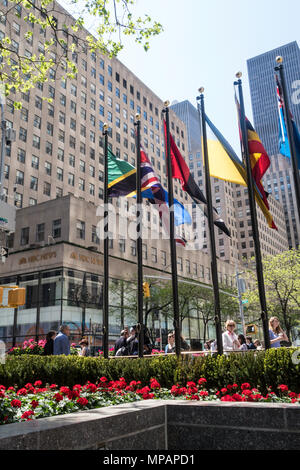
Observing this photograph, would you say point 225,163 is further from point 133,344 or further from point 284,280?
point 284,280

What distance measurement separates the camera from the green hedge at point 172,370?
7.31m

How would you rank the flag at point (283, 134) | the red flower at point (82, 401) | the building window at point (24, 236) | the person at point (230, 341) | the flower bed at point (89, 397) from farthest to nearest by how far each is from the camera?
the building window at point (24, 236) → the person at point (230, 341) → the flag at point (283, 134) → the red flower at point (82, 401) → the flower bed at point (89, 397)

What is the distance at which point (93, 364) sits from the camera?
965 centimetres

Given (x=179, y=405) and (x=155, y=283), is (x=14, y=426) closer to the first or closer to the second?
(x=179, y=405)

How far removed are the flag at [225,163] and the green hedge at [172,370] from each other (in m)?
5.09

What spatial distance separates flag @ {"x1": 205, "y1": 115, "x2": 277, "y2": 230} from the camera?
11945 millimetres

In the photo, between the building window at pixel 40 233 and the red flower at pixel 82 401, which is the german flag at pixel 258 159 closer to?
the red flower at pixel 82 401

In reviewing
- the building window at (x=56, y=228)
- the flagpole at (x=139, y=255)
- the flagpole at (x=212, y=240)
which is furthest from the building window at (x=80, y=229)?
the flagpole at (x=212, y=240)

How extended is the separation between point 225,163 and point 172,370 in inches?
259

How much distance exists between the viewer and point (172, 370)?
27.9ft

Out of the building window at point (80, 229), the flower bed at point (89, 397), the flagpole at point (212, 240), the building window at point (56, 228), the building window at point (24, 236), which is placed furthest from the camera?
the building window at point (24, 236)

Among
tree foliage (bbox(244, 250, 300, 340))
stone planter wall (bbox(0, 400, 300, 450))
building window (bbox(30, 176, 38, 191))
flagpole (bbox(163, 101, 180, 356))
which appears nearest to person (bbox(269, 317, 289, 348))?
flagpole (bbox(163, 101, 180, 356))

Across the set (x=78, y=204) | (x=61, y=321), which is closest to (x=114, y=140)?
(x=78, y=204)

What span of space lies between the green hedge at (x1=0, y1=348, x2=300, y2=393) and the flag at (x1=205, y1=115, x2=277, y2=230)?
5.09 meters
